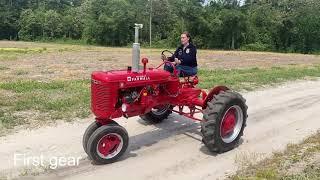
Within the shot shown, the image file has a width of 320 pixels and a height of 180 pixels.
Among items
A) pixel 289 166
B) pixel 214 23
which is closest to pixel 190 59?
pixel 289 166

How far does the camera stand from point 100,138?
252 inches

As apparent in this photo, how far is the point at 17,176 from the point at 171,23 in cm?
6029

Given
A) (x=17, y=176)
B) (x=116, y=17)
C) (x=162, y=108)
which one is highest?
(x=116, y=17)

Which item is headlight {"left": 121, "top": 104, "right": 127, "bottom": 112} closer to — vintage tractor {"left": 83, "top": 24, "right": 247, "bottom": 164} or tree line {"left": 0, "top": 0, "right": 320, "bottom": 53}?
vintage tractor {"left": 83, "top": 24, "right": 247, "bottom": 164}

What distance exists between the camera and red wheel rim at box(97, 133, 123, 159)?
21.2ft

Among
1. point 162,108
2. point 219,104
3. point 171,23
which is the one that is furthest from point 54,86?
point 171,23

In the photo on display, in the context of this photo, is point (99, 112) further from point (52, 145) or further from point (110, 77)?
point (52, 145)

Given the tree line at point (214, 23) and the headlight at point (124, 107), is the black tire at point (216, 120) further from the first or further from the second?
the tree line at point (214, 23)

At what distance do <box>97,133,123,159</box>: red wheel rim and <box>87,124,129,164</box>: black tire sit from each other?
2cm

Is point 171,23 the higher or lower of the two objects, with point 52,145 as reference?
higher

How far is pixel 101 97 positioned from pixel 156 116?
7.30 ft

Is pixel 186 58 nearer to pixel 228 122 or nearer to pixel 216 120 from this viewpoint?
pixel 228 122

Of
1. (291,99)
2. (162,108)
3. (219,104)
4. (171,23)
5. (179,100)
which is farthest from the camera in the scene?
(171,23)

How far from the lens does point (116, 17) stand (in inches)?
2640
